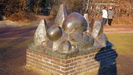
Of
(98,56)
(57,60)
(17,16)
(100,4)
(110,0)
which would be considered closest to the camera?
(57,60)

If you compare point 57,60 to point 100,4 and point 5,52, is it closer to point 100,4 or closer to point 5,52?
point 5,52

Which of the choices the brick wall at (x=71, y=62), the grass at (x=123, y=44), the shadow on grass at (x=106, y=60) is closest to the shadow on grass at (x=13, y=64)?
the brick wall at (x=71, y=62)

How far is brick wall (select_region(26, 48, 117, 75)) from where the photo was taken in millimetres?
4355

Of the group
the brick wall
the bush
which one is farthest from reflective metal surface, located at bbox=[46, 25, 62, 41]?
the bush

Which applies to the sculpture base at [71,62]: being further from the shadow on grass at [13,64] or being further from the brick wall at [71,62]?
the shadow on grass at [13,64]

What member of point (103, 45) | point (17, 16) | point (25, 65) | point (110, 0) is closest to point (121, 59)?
point (103, 45)

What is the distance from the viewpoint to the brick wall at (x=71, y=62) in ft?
14.3

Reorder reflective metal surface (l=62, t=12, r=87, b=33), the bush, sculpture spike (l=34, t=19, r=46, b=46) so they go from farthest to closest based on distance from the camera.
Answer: the bush → sculpture spike (l=34, t=19, r=46, b=46) → reflective metal surface (l=62, t=12, r=87, b=33)

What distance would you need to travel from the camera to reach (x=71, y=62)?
439cm

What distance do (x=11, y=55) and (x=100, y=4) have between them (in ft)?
66.0

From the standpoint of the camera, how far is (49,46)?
15.4 feet

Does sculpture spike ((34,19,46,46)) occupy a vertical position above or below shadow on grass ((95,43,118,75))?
above

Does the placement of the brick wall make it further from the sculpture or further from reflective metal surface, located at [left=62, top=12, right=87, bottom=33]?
reflective metal surface, located at [left=62, top=12, right=87, bottom=33]

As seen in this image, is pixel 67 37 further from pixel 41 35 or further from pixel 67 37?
pixel 41 35
